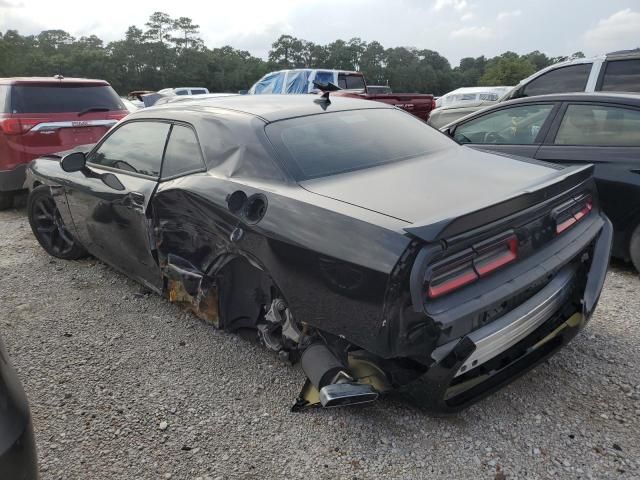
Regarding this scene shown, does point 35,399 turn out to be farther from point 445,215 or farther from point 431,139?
point 431,139

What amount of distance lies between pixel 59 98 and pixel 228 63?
6196 cm

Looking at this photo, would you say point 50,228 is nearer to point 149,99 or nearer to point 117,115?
point 117,115

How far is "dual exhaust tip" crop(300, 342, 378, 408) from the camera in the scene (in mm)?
1936

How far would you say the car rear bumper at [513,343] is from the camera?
186 centimetres

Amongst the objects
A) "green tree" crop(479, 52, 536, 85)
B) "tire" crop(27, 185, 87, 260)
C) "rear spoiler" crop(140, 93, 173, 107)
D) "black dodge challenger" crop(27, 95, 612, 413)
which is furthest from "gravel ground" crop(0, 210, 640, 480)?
"green tree" crop(479, 52, 536, 85)

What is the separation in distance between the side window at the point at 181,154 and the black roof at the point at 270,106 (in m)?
0.16

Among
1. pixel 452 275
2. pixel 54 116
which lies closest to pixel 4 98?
pixel 54 116

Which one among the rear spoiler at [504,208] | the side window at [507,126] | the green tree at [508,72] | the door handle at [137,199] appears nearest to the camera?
the rear spoiler at [504,208]

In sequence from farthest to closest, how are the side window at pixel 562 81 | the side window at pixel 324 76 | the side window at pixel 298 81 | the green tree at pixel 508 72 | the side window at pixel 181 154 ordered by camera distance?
the green tree at pixel 508 72 → the side window at pixel 298 81 → the side window at pixel 324 76 → the side window at pixel 562 81 → the side window at pixel 181 154

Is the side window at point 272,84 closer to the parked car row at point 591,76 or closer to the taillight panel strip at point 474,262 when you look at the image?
the parked car row at point 591,76

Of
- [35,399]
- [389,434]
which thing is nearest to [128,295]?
[35,399]

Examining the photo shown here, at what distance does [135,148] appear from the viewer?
11.0 feet

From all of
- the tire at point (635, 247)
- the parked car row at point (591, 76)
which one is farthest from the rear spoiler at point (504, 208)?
the parked car row at point (591, 76)

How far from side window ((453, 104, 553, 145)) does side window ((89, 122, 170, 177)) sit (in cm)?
291
